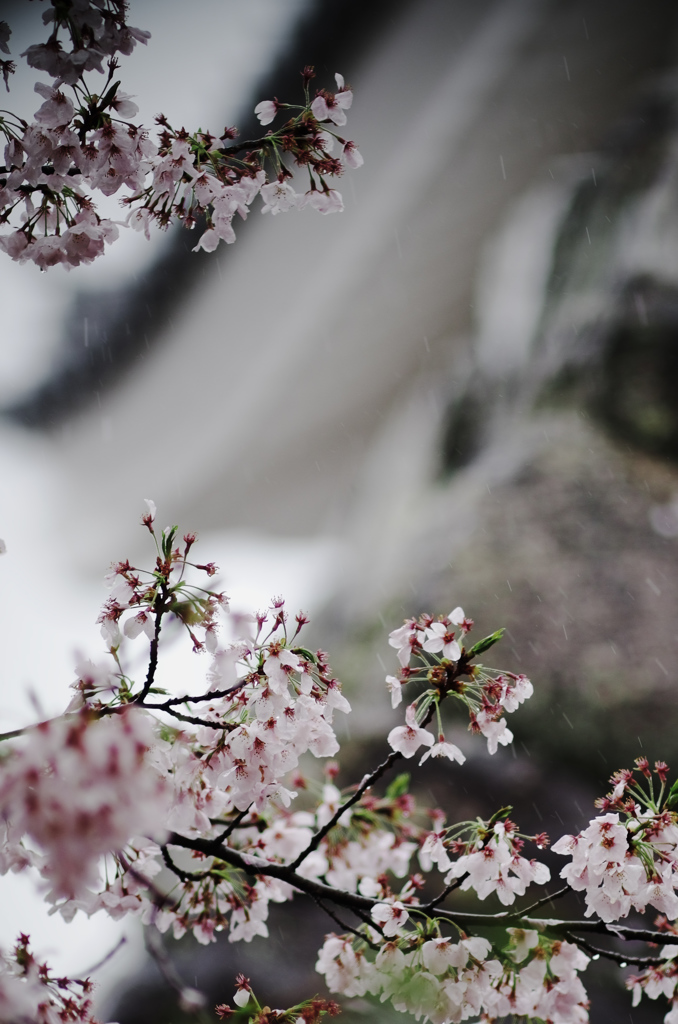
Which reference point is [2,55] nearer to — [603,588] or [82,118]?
[82,118]

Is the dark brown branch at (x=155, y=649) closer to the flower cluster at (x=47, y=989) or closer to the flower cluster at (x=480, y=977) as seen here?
the flower cluster at (x=47, y=989)

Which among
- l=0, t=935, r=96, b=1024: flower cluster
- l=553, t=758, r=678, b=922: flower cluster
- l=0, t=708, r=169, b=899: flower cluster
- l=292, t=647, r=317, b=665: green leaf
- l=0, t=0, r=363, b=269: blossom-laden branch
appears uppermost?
l=0, t=0, r=363, b=269: blossom-laden branch

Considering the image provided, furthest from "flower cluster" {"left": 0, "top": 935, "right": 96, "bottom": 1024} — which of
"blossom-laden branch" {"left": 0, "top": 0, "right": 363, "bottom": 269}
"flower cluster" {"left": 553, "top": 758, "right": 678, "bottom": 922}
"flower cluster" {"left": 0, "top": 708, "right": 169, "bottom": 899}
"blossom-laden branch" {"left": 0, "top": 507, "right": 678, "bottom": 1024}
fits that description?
"blossom-laden branch" {"left": 0, "top": 0, "right": 363, "bottom": 269}

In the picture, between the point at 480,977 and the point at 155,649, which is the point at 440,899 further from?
the point at 155,649

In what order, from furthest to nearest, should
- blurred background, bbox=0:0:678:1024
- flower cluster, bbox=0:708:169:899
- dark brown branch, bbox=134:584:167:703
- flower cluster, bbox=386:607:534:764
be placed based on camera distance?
1. blurred background, bbox=0:0:678:1024
2. flower cluster, bbox=386:607:534:764
3. dark brown branch, bbox=134:584:167:703
4. flower cluster, bbox=0:708:169:899

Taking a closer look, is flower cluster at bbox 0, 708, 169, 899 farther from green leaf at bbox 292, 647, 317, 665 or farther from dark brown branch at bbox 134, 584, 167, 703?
green leaf at bbox 292, 647, 317, 665

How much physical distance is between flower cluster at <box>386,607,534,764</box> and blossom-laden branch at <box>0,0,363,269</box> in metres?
0.70

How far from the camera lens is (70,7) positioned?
74 cm

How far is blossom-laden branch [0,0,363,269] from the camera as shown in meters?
0.78

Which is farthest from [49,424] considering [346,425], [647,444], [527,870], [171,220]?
[527,870]

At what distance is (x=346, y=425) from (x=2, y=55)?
7321mm

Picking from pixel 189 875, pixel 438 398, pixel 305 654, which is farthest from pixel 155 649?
pixel 438 398

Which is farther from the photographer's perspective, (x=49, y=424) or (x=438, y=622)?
(x=49, y=424)

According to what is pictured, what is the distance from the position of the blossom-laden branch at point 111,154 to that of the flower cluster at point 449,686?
27.7 inches
